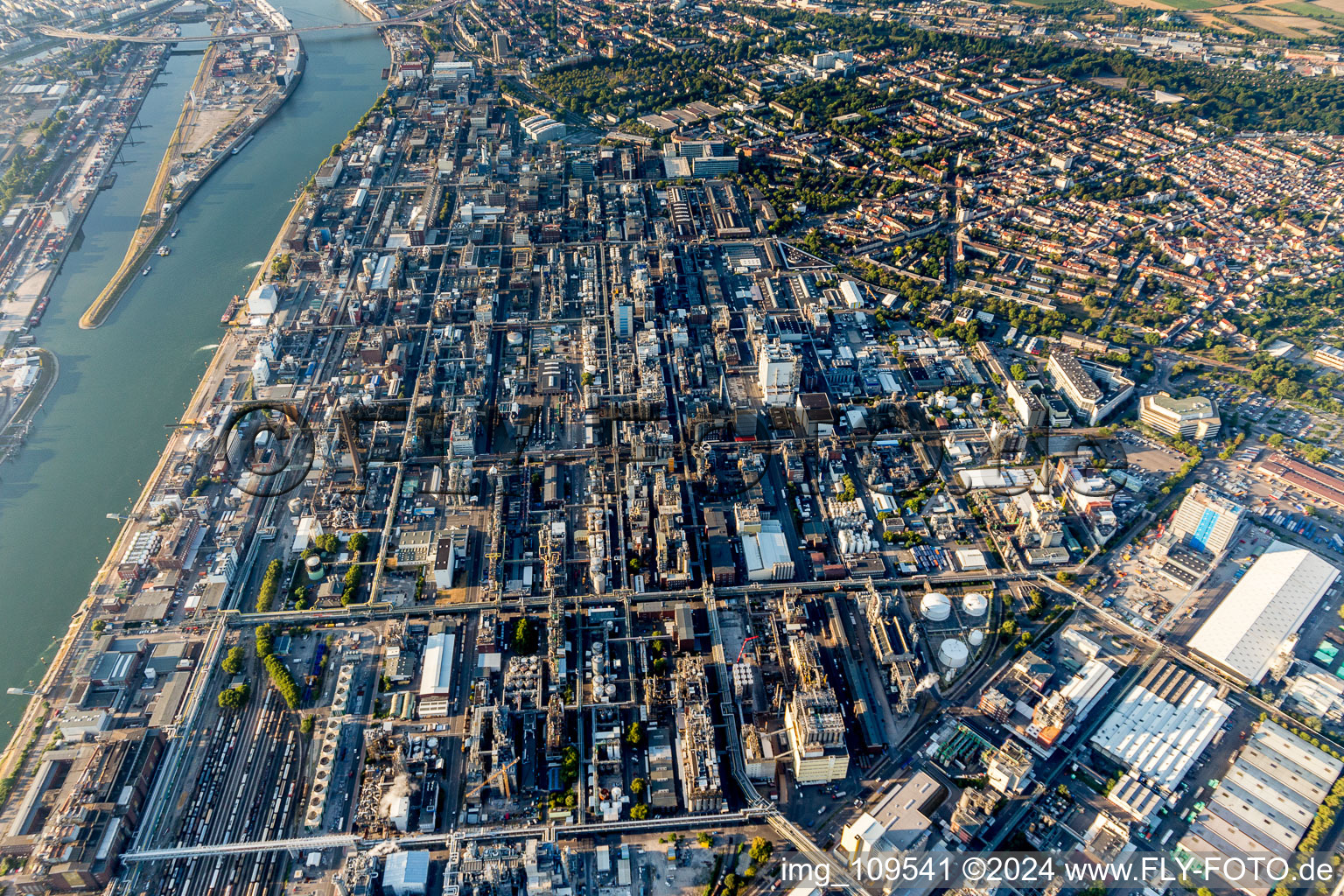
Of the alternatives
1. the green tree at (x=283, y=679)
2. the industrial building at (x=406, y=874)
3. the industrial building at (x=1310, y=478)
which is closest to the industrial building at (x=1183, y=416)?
the industrial building at (x=1310, y=478)

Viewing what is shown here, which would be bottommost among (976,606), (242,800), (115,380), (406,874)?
(242,800)

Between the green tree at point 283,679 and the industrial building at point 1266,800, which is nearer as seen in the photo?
the industrial building at point 1266,800

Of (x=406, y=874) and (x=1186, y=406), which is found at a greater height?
(x=1186, y=406)

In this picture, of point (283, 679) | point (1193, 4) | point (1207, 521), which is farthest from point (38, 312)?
point (1193, 4)

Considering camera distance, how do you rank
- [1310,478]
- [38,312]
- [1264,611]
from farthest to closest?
[38,312] → [1310,478] → [1264,611]

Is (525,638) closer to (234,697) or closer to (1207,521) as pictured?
(234,697)

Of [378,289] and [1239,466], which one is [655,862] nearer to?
[1239,466]

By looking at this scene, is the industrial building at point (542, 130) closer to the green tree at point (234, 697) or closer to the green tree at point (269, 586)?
the green tree at point (269, 586)
